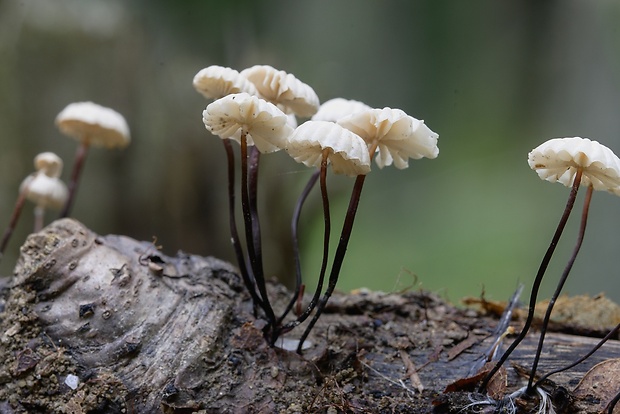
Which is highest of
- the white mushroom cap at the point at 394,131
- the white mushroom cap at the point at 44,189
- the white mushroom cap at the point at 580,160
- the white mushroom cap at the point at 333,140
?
the white mushroom cap at the point at 394,131

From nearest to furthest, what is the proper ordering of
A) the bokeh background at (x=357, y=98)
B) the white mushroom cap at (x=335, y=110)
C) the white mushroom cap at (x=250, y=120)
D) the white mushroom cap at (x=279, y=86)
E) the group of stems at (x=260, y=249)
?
the white mushroom cap at (x=250, y=120) < the group of stems at (x=260, y=249) < the white mushroom cap at (x=279, y=86) < the white mushroom cap at (x=335, y=110) < the bokeh background at (x=357, y=98)

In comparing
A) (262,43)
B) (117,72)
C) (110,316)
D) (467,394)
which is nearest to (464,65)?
(262,43)

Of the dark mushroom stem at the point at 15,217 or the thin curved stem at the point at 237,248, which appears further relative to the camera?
the dark mushroom stem at the point at 15,217

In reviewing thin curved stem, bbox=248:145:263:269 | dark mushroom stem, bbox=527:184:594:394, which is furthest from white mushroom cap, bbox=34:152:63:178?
dark mushroom stem, bbox=527:184:594:394

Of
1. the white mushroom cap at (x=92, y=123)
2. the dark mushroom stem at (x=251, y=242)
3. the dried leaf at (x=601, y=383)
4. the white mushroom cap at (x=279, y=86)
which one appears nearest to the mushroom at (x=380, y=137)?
the dark mushroom stem at (x=251, y=242)

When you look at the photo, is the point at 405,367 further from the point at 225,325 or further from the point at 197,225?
the point at 197,225

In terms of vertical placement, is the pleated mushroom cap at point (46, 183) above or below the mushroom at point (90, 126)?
below

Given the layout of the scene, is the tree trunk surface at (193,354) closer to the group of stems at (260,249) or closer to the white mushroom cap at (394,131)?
the group of stems at (260,249)
